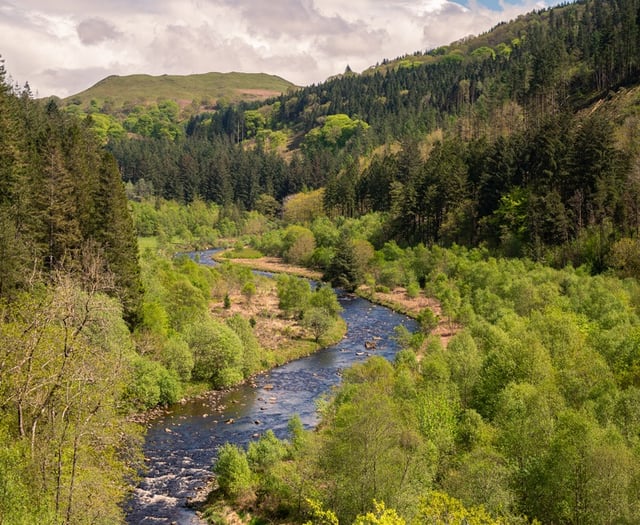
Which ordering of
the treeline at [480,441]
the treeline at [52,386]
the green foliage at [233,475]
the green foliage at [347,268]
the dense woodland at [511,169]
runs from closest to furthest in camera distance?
the treeline at [52,386] → the treeline at [480,441] → the green foliage at [233,475] → the dense woodland at [511,169] → the green foliage at [347,268]

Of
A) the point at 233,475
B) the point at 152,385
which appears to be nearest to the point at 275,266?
the point at 152,385

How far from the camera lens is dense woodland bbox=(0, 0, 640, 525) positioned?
2339cm

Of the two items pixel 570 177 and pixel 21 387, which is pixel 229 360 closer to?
pixel 21 387

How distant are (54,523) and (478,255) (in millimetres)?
78078

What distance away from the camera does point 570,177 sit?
83188mm

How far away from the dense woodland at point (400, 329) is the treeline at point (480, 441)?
0.41 ft

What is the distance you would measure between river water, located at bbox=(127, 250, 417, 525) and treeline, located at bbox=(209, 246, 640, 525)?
356cm

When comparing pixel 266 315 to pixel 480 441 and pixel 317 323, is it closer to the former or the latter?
pixel 317 323

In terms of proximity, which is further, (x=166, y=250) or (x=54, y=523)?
(x=166, y=250)

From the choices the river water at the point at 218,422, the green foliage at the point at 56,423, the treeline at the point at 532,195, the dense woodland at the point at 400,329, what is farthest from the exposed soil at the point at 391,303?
the green foliage at the point at 56,423

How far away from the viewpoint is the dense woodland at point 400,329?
23.4 m

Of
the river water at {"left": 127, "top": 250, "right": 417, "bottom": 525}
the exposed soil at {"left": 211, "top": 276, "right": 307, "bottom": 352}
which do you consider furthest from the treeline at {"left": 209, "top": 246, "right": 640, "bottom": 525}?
the exposed soil at {"left": 211, "top": 276, "right": 307, "bottom": 352}

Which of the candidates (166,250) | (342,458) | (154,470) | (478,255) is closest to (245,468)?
(154,470)

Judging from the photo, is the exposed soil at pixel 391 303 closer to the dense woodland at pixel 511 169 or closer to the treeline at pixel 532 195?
the treeline at pixel 532 195
